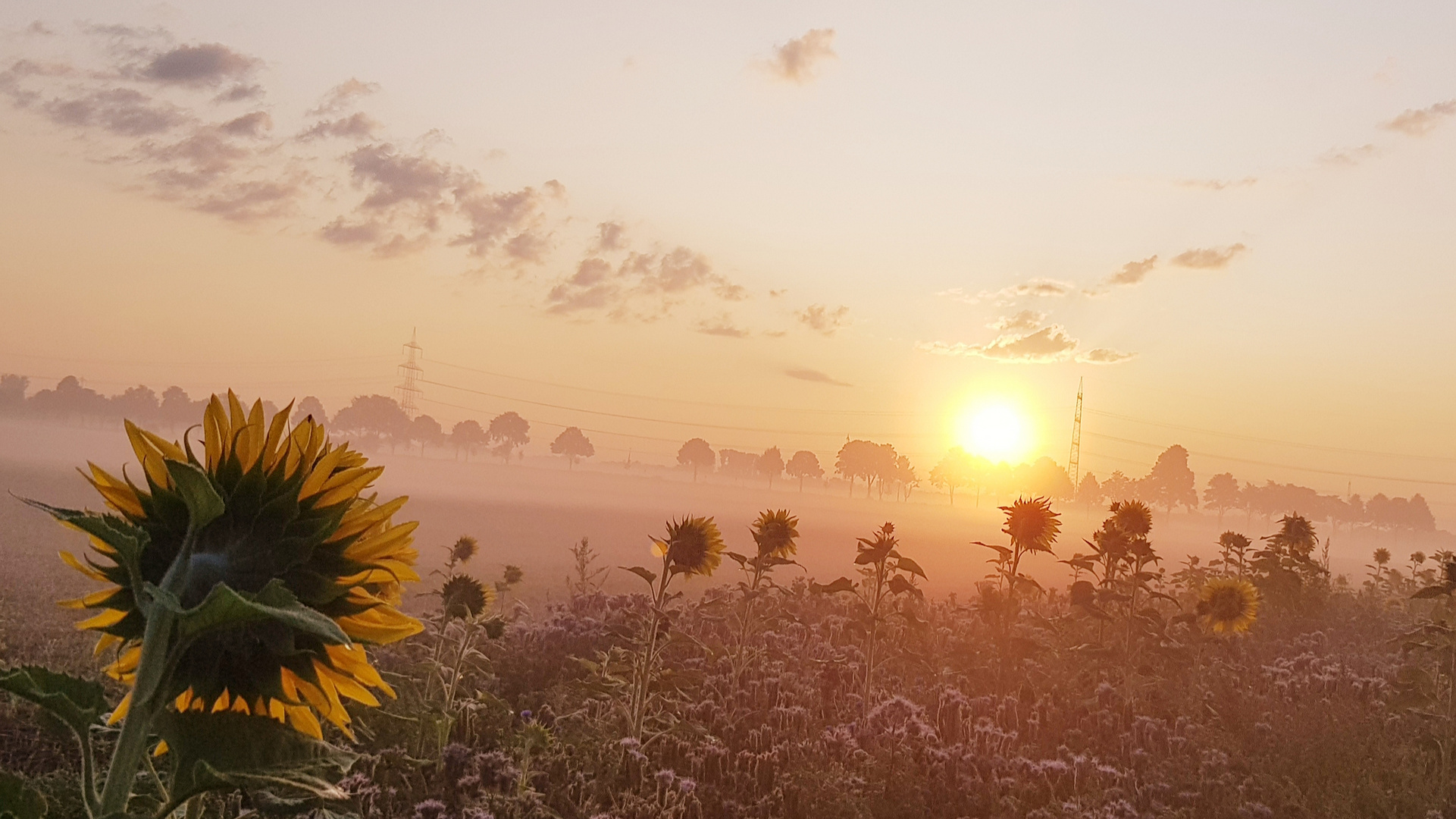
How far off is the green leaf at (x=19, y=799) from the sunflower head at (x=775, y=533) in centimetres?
669

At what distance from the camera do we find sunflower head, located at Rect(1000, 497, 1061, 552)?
869cm

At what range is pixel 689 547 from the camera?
6711 millimetres

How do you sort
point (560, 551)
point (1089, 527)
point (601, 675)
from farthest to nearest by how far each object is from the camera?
point (1089, 527) < point (560, 551) < point (601, 675)

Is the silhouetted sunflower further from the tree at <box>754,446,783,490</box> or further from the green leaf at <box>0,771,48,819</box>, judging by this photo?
the tree at <box>754,446,783,490</box>

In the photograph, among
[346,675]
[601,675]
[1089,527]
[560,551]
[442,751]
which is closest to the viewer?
[346,675]

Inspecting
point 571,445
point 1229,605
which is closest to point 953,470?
point 571,445

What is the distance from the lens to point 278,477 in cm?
136

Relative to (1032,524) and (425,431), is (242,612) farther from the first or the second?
(425,431)

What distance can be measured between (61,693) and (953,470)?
13992 cm

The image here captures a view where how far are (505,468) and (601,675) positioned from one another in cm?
13703

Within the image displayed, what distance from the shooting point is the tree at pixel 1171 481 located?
4616 inches

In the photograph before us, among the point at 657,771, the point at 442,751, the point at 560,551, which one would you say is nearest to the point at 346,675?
the point at 442,751

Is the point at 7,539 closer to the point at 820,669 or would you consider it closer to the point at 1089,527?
the point at 820,669

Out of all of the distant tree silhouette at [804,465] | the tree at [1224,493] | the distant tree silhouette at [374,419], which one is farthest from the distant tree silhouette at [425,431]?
the tree at [1224,493]
